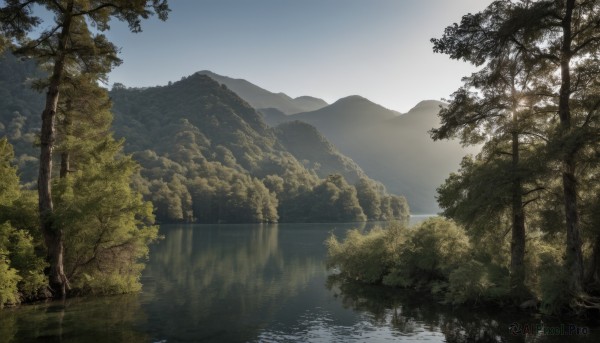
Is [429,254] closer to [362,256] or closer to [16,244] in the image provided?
[362,256]

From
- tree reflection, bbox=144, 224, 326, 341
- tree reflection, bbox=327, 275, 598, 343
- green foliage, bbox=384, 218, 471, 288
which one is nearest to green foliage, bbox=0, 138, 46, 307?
tree reflection, bbox=144, 224, 326, 341

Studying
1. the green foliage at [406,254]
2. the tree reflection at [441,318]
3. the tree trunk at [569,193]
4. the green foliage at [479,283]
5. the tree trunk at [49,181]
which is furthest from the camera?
the green foliage at [406,254]

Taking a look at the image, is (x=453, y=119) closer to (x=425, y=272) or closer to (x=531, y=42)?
(x=531, y=42)

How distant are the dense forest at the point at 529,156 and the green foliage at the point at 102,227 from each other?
21.5m

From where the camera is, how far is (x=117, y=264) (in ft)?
103

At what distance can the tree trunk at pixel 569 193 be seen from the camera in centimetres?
2302

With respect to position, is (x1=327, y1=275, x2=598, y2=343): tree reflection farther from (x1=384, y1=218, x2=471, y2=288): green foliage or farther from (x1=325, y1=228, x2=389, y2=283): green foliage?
(x1=325, y1=228, x2=389, y2=283): green foliage

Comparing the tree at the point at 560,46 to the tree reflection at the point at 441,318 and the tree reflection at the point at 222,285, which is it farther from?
the tree reflection at the point at 222,285

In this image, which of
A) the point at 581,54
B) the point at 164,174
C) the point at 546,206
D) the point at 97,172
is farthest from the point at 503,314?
the point at 164,174

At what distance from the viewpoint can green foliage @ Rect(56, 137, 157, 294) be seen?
28516 mm

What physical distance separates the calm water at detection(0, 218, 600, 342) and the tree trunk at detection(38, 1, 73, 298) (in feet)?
7.46

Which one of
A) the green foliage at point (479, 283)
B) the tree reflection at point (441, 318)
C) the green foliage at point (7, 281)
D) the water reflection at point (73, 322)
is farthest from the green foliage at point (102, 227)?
the green foliage at point (479, 283)

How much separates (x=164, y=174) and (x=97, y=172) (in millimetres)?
149780

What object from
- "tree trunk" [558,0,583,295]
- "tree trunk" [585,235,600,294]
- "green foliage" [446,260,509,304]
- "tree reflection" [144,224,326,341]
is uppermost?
"tree trunk" [558,0,583,295]
